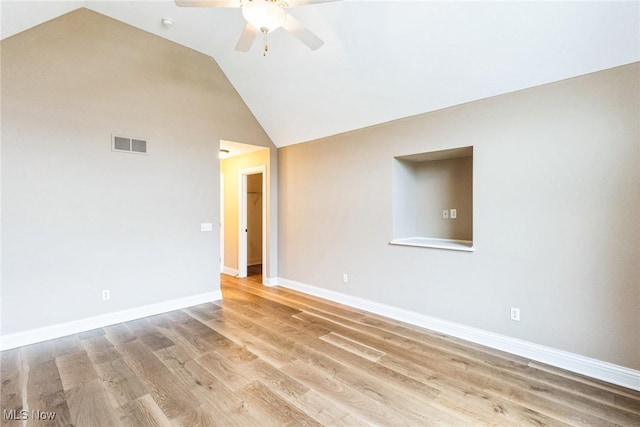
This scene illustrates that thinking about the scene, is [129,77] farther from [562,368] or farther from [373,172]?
[562,368]

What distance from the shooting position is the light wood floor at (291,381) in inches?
77.7

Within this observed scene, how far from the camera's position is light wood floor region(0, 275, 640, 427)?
1975mm

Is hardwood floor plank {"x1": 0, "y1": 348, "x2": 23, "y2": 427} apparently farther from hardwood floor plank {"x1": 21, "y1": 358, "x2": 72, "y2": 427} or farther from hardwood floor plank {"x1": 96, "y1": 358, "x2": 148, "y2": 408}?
hardwood floor plank {"x1": 96, "y1": 358, "x2": 148, "y2": 408}

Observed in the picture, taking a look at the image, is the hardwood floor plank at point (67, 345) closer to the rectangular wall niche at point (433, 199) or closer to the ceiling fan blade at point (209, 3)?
the ceiling fan blade at point (209, 3)

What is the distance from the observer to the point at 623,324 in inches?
91.5

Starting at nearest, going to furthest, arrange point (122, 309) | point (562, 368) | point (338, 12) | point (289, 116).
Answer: point (562, 368)
point (338, 12)
point (122, 309)
point (289, 116)

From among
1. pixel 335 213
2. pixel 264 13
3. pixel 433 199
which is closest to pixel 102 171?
pixel 264 13

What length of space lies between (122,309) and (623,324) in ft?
16.2

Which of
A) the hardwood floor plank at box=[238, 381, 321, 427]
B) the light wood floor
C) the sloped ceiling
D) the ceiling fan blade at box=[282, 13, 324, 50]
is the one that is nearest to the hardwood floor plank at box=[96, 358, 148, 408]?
the light wood floor

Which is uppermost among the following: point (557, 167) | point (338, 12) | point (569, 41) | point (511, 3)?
point (338, 12)

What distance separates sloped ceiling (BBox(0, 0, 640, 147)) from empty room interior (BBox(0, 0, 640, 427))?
19mm

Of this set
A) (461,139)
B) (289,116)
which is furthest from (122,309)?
(461,139)

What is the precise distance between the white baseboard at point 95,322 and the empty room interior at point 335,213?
0.02m

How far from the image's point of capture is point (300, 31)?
2.20 metres
